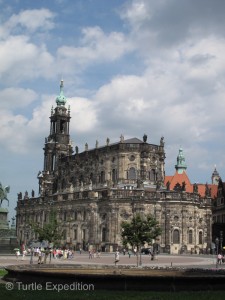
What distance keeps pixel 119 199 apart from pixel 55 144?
3150cm

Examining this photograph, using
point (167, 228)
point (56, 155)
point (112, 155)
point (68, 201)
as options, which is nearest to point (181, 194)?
point (167, 228)

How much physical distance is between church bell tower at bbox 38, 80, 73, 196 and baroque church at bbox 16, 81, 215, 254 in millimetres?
3593

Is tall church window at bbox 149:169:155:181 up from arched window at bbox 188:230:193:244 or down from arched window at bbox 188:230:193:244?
up

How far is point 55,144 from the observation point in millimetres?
108125

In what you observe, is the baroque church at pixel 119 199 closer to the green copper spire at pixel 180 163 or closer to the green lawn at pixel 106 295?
the green copper spire at pixel 180 163

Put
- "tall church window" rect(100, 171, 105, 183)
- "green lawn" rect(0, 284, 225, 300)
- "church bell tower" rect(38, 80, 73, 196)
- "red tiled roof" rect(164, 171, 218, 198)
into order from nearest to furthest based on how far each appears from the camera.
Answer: "green lawn" rect(0, 284, 225, 300)
"tall church window" rect(100, 171, 105, 183)
"red tiled roof" rect(164, 171, 218, 198)
"church bell tower" rect(38, 80, 73, 196)

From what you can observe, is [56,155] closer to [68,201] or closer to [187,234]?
[68,201]

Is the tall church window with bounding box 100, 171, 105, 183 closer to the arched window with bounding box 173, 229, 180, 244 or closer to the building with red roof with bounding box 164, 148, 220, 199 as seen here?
the building with red roof with bounding box 164, 148, 220, 199

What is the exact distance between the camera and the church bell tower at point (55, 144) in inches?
4225

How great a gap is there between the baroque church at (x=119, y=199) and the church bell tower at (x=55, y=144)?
359 cm

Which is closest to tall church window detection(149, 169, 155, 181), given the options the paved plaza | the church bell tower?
the church bell tower

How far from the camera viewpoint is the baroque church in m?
80.9

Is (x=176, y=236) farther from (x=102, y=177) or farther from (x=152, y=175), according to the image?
(x=102, y=177)

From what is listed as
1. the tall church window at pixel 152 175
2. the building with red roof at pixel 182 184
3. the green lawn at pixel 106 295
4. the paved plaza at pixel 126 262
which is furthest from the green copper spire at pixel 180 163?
the green lawn at pixel 106 295
